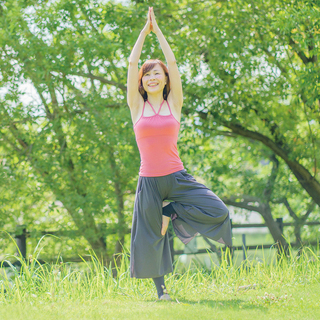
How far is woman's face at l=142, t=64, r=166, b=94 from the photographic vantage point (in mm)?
3240

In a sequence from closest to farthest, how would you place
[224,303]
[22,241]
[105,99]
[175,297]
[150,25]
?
[224,303] < [150,25] < [175,297] < [105,99] < [22,241]

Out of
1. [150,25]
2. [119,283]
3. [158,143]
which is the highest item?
[150,25]

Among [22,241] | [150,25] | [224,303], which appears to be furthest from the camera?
[22,241]

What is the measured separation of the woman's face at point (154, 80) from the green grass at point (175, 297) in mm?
1619

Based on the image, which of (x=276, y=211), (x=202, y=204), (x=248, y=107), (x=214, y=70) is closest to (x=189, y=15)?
(x=214, y=70)

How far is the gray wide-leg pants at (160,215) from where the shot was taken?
309 centimetres

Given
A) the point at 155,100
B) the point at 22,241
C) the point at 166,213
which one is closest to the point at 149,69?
the point at 155,100

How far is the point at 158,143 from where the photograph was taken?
3.09m

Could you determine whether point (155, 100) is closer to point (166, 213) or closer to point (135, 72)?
point (135, 72)

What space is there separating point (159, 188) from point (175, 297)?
0.97 meters

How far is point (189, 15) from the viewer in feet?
20.0

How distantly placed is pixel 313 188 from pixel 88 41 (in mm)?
4216

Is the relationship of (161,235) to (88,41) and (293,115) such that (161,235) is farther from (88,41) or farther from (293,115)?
(293,115)

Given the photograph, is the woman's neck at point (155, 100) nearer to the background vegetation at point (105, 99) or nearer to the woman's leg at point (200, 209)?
the woman's leg at point (200, 209)
